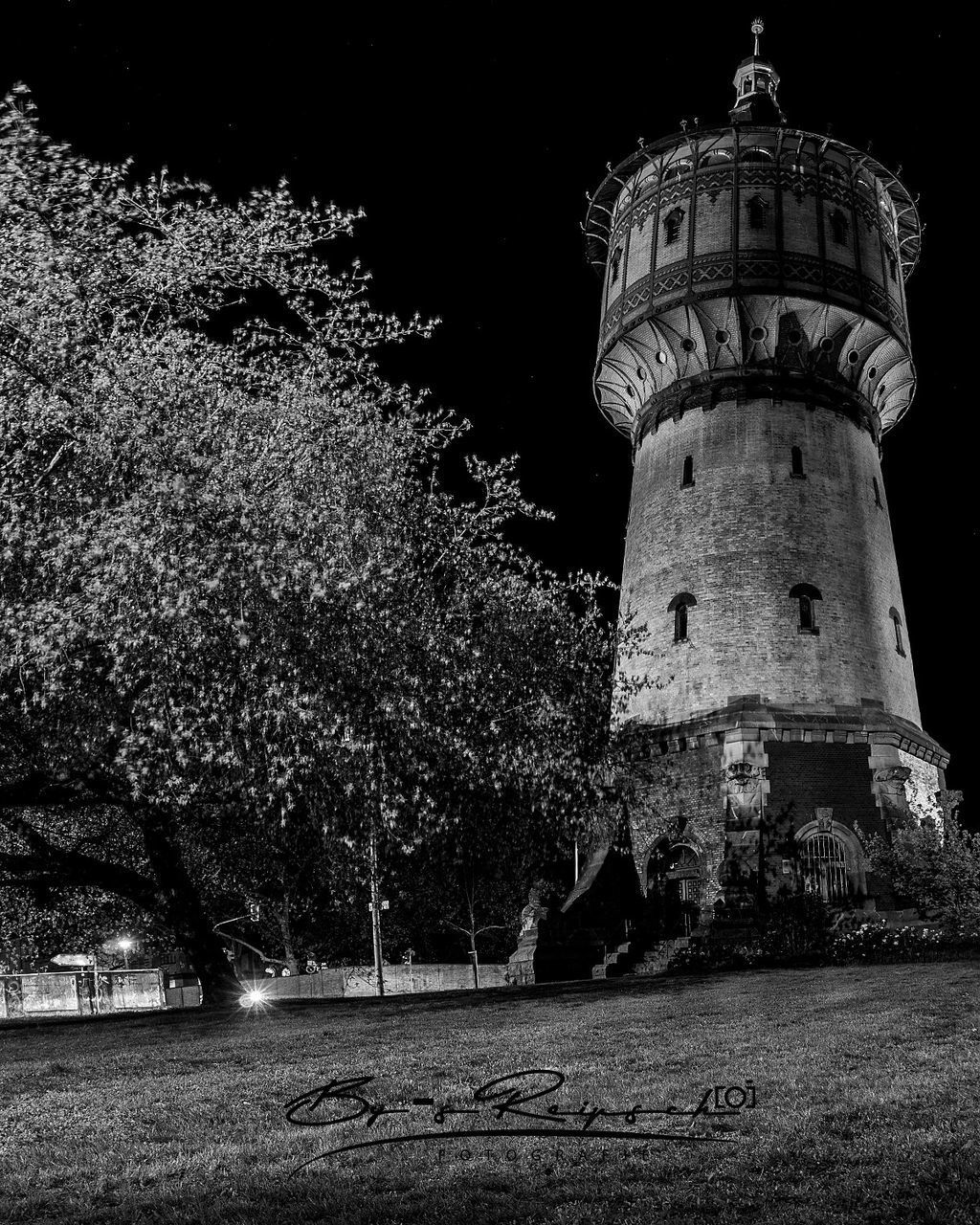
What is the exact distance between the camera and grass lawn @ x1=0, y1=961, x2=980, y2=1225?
6246mm

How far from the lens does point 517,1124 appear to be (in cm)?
803

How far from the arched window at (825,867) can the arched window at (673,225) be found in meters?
17.9

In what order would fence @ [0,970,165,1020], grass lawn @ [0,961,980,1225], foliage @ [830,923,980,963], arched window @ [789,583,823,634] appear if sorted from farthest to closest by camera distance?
arched window @ [789,583,823,634] < fence @ [0,970,165,1020] < foliage @ [830,923,980,963] < grass lawn @ [0,961,980,1225]

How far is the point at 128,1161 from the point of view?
7.34 metres

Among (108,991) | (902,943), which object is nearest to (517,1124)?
(902,943)

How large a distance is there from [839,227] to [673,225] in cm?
486

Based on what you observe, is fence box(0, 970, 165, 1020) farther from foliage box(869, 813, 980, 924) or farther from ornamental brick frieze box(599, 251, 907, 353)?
ornamental brick frieze box(599, 251, 907, 353)

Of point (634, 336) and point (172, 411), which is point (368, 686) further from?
point (634, 336)

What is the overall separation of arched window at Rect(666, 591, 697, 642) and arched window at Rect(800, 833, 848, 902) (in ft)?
21.2

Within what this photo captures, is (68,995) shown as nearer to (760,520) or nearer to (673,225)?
(760,520)

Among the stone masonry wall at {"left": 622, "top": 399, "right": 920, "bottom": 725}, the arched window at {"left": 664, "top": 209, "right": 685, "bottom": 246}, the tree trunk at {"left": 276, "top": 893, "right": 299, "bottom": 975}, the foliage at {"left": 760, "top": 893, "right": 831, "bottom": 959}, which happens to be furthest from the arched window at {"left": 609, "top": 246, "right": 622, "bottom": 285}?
the tree trunk at {"left": 276, "top": 893, "right": 299, "bottom": 975}

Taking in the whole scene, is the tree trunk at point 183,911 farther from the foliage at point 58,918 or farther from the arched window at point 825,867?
the arched window at point 825,867

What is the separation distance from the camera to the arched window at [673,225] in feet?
111

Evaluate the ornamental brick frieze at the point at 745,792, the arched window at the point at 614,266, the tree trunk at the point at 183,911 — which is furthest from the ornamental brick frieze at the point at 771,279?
the tree trunk at the point at 183,911
